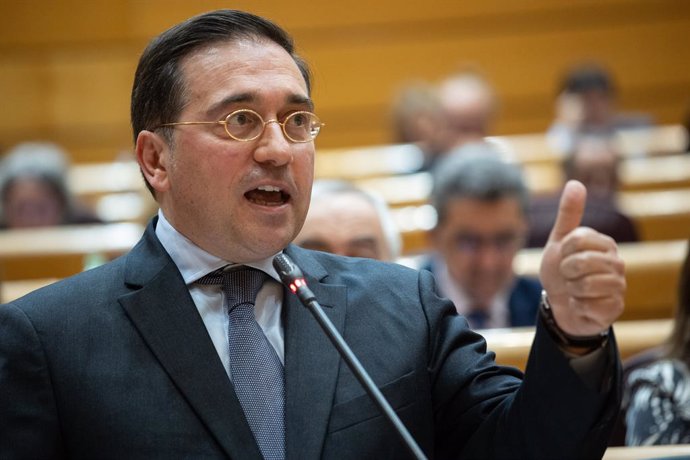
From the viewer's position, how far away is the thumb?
4.41 ft

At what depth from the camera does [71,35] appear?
6.65 meters

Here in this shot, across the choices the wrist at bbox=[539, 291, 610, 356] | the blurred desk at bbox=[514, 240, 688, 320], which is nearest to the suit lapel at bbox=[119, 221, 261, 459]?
the wrist at bbox=[539, 291, 610, 356]

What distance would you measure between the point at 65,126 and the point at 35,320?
536cm

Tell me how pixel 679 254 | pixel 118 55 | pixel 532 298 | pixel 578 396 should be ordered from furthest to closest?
1. pixel 118 55
2. pixel 679 254
3. pixel 532 298
4. pixel 578 396

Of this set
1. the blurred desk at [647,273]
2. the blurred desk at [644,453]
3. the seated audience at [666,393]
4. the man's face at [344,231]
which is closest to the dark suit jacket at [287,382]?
the blurred desk at [644,453]

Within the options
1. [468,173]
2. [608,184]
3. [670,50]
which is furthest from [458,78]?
[468,173]

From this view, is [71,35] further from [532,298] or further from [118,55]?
[532,298]

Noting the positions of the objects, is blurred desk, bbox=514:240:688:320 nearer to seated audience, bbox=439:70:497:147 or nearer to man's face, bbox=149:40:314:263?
seated audience, bbox=439:70:497:147

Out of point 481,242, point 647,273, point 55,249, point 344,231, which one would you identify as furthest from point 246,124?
point 55,249

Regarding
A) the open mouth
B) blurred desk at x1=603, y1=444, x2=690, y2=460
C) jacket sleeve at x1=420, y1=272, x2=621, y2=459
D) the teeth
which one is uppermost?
the teeth

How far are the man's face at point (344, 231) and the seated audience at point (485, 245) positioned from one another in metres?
0.53

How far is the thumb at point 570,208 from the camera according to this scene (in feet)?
4.41

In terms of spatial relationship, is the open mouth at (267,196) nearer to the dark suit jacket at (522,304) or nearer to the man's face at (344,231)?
the man's face at (344,231)

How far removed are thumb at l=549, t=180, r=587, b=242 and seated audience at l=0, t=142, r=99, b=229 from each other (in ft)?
11.9
